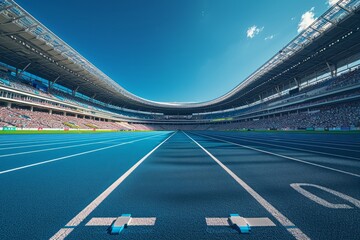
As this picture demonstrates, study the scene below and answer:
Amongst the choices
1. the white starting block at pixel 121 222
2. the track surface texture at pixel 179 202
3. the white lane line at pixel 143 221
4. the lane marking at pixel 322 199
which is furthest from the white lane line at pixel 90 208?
the lane marking at pixel 322 199

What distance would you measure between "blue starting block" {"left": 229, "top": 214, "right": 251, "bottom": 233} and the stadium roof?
27217 millimetres

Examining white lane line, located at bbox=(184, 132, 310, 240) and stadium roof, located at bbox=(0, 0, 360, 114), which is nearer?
white lane line, located at bbox=(184, 132, 310, 240)

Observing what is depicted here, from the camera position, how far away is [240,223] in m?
1.45

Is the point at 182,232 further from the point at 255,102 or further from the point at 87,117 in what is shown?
the point at 255,102

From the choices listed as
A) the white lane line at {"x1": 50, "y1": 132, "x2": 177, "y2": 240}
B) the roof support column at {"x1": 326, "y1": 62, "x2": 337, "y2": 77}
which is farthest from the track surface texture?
the roof support column at {"x1": 326, "y1": 62, "x2": 337, "y2": 77}

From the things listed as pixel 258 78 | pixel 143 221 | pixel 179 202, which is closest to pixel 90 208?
pixel 143 221

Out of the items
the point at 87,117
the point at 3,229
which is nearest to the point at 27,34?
the point at 87,117

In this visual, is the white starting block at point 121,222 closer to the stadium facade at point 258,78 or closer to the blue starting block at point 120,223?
the blue starting block at point 120,223

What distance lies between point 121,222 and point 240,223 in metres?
1.27

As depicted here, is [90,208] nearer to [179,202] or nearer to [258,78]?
[179,202]

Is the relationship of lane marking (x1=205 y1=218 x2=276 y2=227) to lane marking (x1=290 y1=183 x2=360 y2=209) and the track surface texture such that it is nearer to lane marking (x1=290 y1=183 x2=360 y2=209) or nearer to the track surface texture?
the track surface texture

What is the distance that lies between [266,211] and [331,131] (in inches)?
1222

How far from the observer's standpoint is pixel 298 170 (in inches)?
131

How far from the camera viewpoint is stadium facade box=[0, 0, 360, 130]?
788 inches
